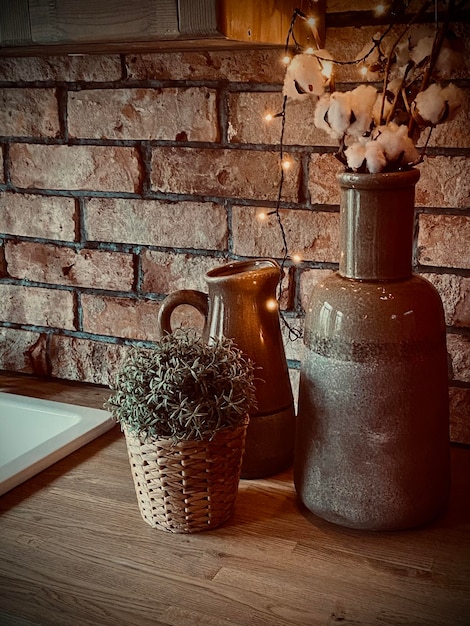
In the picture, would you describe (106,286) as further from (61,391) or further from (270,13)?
(270,13)

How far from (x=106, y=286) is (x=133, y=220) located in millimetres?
Answer: 140

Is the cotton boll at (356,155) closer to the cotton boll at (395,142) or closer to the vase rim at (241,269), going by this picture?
the cotton boll at (395,142)

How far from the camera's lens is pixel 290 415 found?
40.9 inches

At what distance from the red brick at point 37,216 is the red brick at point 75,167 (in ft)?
0.09

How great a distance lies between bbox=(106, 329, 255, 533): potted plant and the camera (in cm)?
85

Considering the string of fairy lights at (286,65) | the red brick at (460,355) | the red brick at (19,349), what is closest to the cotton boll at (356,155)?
the string of fairy lights at (286,65)

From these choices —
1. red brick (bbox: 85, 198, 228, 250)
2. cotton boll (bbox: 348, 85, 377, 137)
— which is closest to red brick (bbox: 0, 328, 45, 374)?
red brick (bbox: 85, 198, 228, 250)

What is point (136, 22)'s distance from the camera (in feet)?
2.76

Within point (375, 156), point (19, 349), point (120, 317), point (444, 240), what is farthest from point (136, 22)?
point (19, 349)

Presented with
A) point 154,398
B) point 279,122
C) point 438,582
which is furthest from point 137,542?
point 279,122

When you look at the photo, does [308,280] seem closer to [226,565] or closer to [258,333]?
[258,333]

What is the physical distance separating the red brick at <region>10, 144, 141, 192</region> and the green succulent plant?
0.45 m

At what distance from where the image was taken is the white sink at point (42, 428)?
3.61 ft

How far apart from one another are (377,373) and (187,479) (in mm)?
254
